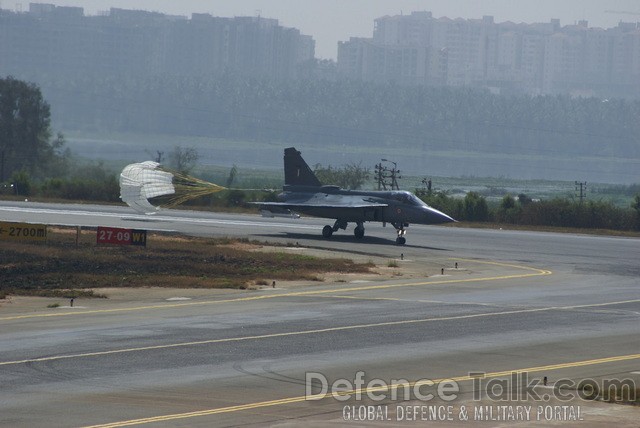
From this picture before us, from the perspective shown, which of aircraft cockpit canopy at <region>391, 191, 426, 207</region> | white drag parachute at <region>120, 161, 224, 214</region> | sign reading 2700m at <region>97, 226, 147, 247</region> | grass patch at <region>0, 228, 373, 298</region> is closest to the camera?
grass patch at <region>0, 228, 373, 298</region>

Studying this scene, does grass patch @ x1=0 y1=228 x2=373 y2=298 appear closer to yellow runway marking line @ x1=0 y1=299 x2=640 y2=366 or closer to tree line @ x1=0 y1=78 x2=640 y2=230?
yellow runway marking line @ x1=0 y1=299 x2=640 y2=366

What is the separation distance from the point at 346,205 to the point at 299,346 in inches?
1246

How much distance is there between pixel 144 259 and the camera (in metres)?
41.7

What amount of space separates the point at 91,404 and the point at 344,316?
12.2 m

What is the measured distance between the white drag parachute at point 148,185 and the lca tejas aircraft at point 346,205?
416 centimetres

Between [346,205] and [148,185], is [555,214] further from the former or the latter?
[148,185]

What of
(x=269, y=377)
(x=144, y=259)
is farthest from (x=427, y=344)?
(x=144, y=259)

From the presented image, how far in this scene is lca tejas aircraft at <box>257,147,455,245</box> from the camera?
54.4 metres

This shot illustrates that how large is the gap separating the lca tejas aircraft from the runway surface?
1145cm

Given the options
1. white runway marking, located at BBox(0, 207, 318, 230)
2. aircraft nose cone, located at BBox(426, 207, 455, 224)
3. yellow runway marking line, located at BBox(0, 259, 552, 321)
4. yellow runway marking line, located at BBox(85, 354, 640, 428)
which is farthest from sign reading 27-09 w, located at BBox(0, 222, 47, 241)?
yellow runway marking line, located at BBox(85, 354, 640, 428)

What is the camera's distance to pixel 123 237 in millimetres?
45781

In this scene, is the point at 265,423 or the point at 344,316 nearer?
the point at 265,423

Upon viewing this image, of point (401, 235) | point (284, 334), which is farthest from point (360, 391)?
point (401, 235)

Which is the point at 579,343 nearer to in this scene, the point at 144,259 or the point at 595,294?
the point at 595,294
